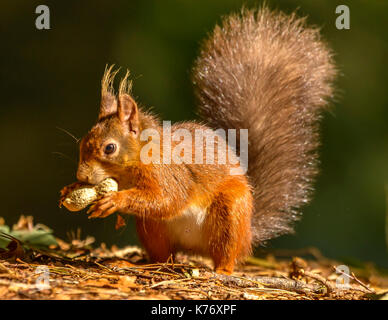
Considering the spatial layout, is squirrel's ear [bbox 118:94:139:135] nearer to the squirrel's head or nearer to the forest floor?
the squirrel's head

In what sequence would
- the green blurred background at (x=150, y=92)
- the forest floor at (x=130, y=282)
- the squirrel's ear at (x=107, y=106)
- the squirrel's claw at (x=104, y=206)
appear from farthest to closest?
the green blurred background at (x=150, y=92)
the squirrel's ear at (x=107, y=106)
the squirrel's claw at (x=104, y=206)
the forest floor at (x=130, y=282)

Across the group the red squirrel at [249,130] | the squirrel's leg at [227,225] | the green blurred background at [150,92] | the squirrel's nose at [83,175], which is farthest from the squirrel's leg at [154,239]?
the green blurred background at [150,92]

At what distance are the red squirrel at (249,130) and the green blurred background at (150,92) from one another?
1.59ft

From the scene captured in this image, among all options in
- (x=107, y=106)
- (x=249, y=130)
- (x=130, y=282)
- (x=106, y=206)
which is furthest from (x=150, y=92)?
(x=130, y=282)

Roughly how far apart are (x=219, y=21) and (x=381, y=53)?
0.77 m

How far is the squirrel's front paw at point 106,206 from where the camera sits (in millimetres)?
1313

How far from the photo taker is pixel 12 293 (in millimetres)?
1011

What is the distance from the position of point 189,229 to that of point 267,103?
1.76ft

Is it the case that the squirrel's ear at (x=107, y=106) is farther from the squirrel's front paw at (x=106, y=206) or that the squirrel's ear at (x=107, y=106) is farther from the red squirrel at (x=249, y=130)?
the squirrel's front paw at (x=106, y=206)

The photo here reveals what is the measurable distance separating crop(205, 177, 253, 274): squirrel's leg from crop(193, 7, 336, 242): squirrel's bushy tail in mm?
221

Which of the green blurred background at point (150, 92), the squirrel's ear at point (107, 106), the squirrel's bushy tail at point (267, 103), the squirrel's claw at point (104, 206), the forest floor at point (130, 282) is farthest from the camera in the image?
the green blurred background at point (150, 92)

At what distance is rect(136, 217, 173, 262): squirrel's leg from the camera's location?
1.54 metres

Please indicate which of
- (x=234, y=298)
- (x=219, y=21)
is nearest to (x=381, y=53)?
(x=219, y=21)

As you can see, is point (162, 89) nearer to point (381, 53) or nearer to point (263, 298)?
point (381, 53)
